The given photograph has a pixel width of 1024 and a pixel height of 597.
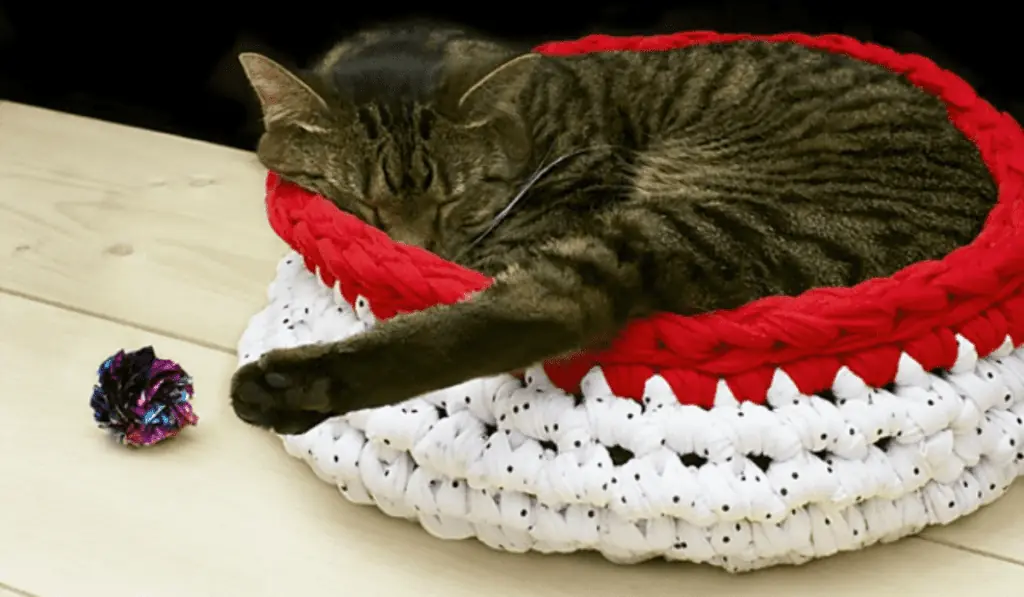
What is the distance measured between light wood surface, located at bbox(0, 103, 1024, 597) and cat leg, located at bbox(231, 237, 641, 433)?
0.67ft

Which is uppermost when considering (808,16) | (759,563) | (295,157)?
(808,16)

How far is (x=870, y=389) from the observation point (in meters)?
1.01

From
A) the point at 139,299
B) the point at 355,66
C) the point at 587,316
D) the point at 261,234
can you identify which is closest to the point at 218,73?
the point at 261,234

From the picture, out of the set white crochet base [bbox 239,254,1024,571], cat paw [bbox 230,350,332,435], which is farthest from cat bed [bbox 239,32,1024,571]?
cat paw [bbox 230,350,332,435]

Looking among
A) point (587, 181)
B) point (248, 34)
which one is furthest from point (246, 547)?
point (248, 34)

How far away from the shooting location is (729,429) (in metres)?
0.97

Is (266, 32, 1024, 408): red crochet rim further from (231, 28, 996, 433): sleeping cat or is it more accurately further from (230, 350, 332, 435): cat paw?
(230, 350, 332, 435): cat paw

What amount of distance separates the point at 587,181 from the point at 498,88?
0.15 m

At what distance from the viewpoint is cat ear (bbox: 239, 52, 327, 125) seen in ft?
3.86

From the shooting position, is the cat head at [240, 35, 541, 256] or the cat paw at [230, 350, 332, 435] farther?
the cat head at [240, 35, 541, 256]

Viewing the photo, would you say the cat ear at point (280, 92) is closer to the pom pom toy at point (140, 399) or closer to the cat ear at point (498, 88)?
the cat ear at point (498, 88)

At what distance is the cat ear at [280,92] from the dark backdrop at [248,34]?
0.57 metres

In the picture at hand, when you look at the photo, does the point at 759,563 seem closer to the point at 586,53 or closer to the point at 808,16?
the point at 586,53

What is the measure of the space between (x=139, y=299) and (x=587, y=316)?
2.43ft
